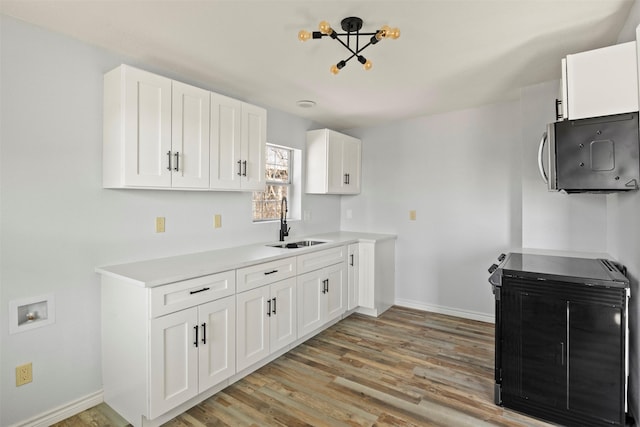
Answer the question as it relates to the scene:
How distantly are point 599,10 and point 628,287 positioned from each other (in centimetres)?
148

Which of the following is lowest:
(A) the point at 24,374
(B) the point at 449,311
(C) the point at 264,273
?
(B) the point at 449,311

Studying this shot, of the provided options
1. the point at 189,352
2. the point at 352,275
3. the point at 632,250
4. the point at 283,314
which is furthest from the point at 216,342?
the point at 632,250

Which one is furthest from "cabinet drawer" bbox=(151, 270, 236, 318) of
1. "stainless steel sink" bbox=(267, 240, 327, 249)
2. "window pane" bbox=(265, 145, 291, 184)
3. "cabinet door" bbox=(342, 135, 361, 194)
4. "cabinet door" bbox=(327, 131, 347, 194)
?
"cabinet door" bbox=(342, 135, 361, 194)

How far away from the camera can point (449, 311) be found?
3922 millimetres

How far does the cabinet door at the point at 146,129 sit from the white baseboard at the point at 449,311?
10.2ft

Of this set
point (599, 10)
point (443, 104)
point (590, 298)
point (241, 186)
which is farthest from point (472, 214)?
point (241, 186)

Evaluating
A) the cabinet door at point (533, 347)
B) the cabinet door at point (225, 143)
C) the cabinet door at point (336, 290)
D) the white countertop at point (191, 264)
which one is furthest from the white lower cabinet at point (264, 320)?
the cabinet door at point (533, 347)

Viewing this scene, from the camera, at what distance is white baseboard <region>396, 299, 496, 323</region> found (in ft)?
12.1

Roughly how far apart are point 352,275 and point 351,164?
4.69ft

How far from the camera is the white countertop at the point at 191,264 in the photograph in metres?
2.00

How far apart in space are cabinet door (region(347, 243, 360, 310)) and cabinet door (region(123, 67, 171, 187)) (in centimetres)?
210

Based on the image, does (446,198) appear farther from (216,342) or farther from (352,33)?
(216,342)

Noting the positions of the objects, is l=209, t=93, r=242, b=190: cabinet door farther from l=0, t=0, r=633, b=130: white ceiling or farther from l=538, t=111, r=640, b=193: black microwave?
l=538, t=111, r=640, b=193: black microwave

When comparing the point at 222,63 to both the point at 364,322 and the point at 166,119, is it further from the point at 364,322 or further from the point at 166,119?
the point at 364,322
